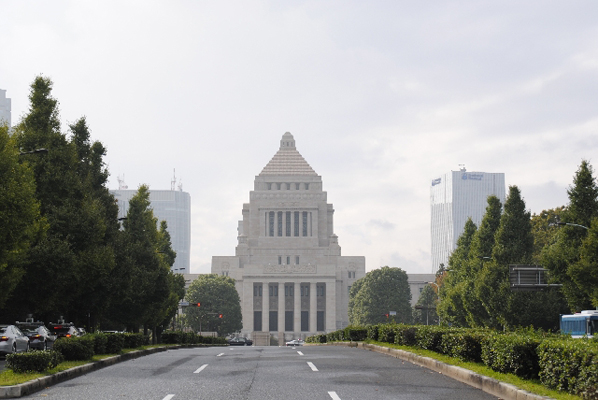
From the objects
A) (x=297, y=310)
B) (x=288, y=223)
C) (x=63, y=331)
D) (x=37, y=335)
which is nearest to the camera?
(x=37, y=335)

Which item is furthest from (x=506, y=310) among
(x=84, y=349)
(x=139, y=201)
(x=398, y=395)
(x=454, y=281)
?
(x=398, y=395)

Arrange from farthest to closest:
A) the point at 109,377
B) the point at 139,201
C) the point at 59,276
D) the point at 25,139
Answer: the point at 139,201
the point at 25,139
the point at 59,276
the point at 109,377

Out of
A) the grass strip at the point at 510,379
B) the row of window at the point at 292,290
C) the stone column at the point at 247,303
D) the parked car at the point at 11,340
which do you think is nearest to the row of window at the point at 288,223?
the row of window at the point at 292,290

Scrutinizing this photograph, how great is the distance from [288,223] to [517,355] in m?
153

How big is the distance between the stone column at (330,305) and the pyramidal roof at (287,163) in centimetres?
3466

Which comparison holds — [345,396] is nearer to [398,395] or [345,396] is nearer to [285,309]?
[398,395]

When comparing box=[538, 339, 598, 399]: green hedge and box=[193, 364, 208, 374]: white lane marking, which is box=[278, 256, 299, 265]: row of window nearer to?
box=[193, 364, 208, 374]: white lane marking

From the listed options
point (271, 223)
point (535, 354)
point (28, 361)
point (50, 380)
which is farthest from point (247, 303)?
point (535, 354)

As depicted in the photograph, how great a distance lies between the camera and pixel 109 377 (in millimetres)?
18438

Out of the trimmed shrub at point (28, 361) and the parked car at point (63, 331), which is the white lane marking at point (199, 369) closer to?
the trimmed shrub at point (28, 361)

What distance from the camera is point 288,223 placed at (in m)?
168

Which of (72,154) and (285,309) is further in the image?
(285,309)

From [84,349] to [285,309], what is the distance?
135594 mm

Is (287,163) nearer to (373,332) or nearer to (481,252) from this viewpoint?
(481,252)
